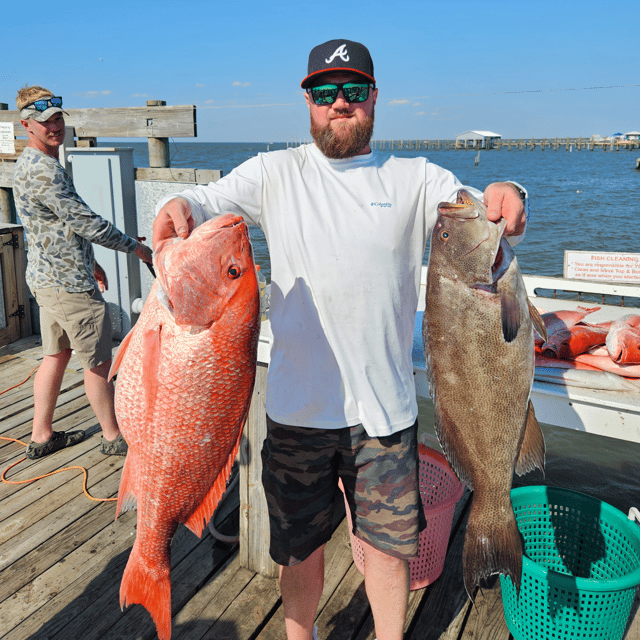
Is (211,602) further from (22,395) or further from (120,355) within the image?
(22,395)

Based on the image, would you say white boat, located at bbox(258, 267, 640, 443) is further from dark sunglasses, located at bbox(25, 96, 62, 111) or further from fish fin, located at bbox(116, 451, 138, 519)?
dark sunglasses, located at bbox(25, 96, 62, 111)

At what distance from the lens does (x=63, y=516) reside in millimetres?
3338

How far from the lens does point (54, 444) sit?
405cm

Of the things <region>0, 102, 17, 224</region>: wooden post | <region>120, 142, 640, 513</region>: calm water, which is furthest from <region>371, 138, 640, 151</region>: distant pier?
<region>0, 102, 17, 224</region>: wooden post

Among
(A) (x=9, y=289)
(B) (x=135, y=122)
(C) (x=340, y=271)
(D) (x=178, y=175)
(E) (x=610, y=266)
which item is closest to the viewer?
(C) (x=340, y=271)

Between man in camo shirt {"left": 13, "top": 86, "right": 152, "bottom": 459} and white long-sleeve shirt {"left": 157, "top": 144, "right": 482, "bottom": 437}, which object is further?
man in camo shirt {"left": 13, "top": 86, "right": 152, "bottom": 459}

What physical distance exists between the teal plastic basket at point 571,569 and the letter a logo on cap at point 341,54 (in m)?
2.10

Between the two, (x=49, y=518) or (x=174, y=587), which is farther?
(x=49, y=518)

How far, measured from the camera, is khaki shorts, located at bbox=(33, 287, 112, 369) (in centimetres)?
373

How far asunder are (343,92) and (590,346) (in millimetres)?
1988

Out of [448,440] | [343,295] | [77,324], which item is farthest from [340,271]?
[77,324]

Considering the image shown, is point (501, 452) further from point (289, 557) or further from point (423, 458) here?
point (423, 458)

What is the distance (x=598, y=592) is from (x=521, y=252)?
18.6 metres

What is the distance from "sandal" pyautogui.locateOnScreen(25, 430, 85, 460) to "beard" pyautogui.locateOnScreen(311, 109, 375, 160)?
3.26 metres
